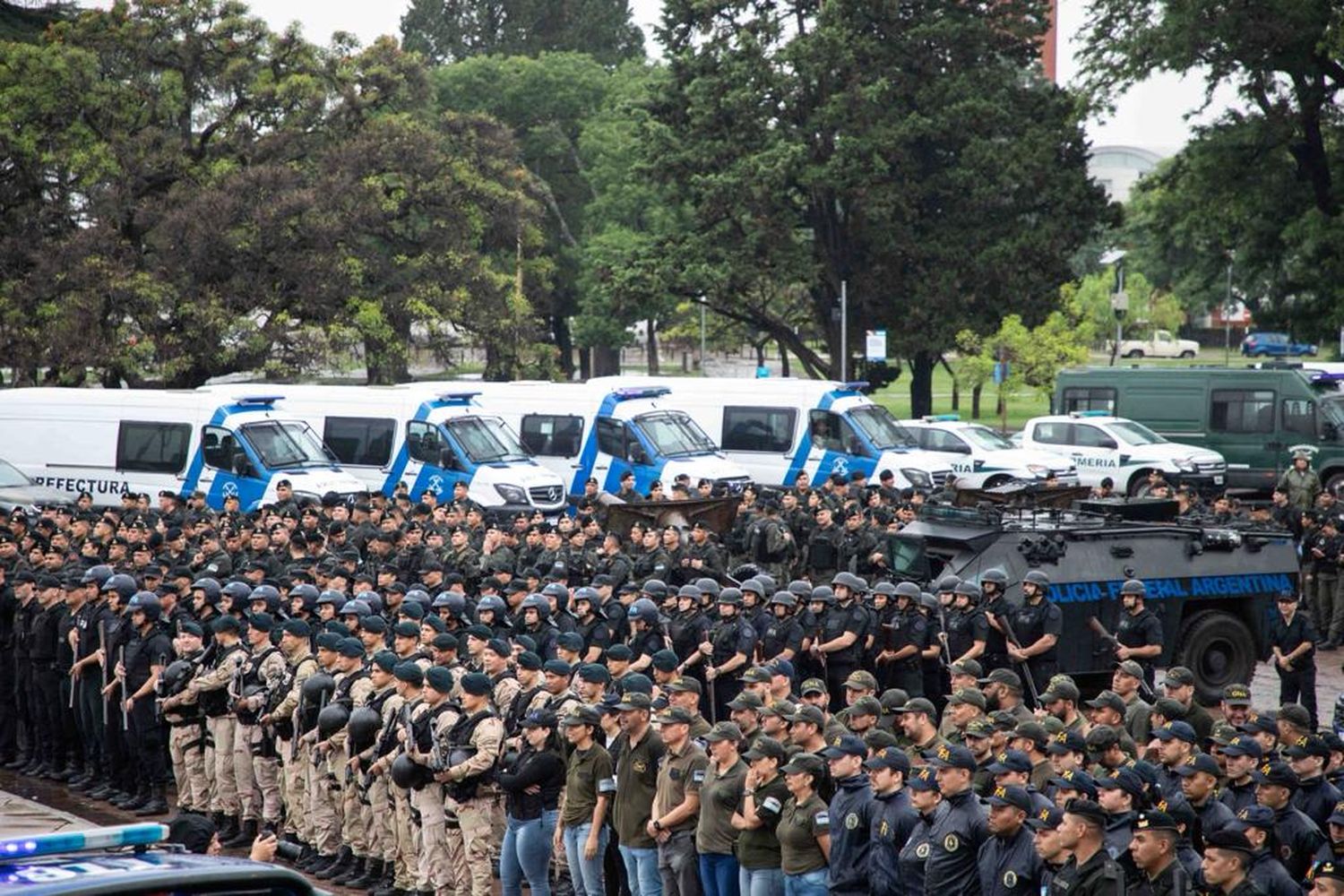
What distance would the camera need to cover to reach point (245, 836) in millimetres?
13734

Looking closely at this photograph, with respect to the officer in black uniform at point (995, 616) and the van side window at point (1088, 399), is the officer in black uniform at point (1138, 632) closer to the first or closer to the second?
the officer in black uniform at point (995, 616)

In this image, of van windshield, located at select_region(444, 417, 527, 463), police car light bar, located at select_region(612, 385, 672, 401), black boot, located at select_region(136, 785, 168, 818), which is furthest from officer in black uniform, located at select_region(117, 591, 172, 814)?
police car light bar, located at select_region(612, 385, 672, 401)

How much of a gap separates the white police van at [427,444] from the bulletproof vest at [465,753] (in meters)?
14.9

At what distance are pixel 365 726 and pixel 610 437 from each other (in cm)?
1631

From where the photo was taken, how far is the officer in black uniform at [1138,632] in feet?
52.3

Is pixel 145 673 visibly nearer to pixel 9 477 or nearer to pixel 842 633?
pixel 842 633

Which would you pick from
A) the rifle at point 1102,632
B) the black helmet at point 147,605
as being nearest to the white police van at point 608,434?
the rifle at point 1102,632

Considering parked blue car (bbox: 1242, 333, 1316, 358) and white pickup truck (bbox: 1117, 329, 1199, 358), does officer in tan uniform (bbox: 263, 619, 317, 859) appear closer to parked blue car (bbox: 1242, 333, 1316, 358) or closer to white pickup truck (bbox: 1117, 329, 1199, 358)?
parked blue car (bbox: 1242, 333, 1316, 358)

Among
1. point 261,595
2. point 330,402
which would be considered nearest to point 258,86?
point 330,402

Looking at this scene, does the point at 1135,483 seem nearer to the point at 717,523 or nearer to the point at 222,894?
the point at 717,523

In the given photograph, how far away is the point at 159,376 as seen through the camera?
130 feet

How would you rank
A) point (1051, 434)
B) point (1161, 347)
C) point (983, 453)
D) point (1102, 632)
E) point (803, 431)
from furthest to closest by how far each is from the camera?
1. point (1161, 347)
2. point (1051, 434)
3. point (983, 453)
4. point (803, 431)
5. point (1102, 632)

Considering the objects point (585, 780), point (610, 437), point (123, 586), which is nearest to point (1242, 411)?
point (610, 437)

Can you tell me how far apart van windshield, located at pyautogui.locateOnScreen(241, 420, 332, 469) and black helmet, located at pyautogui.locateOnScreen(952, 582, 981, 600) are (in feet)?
45.2
